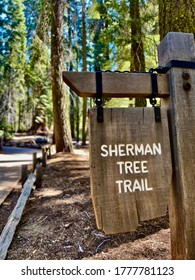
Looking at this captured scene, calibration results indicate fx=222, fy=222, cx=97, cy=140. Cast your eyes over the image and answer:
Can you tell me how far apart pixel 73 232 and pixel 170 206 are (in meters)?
1.96

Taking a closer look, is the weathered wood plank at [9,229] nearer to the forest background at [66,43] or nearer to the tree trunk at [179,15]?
the forest background at [66,43]

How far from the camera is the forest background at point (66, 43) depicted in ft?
16.8

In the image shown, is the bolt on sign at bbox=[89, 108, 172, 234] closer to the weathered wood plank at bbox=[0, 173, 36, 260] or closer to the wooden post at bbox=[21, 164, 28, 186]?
the weathered wood plank at bbox=[0, 173, 36, 260]

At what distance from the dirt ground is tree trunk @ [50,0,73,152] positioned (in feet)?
16.8

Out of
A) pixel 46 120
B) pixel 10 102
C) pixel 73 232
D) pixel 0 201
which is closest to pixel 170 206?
pixel 73 232

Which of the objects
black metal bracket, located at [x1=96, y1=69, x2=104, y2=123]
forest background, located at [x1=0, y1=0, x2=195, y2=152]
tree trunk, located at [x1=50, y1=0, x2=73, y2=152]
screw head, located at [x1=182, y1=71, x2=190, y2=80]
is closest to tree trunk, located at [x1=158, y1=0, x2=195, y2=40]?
forest background, located at [x1=0, y1=0, x2=195, y2=152]

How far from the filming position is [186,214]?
1.39 meters

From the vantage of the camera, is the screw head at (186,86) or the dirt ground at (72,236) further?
the dirt ground at (72,236)

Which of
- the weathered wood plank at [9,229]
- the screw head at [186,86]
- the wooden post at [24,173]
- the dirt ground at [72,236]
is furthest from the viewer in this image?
the wooden post at [24,173]

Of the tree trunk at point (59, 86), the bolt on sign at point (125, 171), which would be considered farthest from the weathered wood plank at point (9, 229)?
the tree trunk at point (59, 86)

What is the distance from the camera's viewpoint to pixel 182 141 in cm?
142

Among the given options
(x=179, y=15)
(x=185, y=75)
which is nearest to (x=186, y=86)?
(x=185, y=75)

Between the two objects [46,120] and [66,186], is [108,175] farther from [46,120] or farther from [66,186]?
[46,120]

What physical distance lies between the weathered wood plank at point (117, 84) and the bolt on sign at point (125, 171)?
123 millimetres
